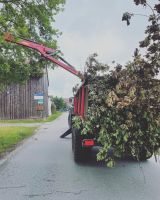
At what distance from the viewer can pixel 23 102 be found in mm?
44500

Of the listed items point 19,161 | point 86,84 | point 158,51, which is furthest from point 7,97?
point 158,51

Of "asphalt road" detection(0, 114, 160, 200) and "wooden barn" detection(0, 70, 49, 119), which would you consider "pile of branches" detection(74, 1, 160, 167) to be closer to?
"asphalt road" detection(0, 114, 160, 200)

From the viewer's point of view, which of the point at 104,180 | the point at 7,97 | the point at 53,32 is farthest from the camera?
the point at 7,97

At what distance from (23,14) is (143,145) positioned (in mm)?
10954

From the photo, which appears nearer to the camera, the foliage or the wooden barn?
the wooden barn

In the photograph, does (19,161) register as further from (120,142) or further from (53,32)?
(53,32)

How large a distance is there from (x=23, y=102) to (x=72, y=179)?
3539cm

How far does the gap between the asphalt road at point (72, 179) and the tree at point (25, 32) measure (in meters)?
5.43

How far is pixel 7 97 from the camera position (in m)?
44.8

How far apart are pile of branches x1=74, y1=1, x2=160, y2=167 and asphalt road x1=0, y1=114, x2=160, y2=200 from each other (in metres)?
0.66

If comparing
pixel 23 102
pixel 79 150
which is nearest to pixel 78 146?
pixel 79 150

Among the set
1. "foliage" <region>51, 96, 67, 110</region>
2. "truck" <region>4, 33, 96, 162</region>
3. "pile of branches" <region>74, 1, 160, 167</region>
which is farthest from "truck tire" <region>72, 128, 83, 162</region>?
"foliage" <region>51, 96, 67, 110</region>

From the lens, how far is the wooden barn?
44156 mm

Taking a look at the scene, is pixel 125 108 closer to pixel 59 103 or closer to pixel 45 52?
pixel 45 52
